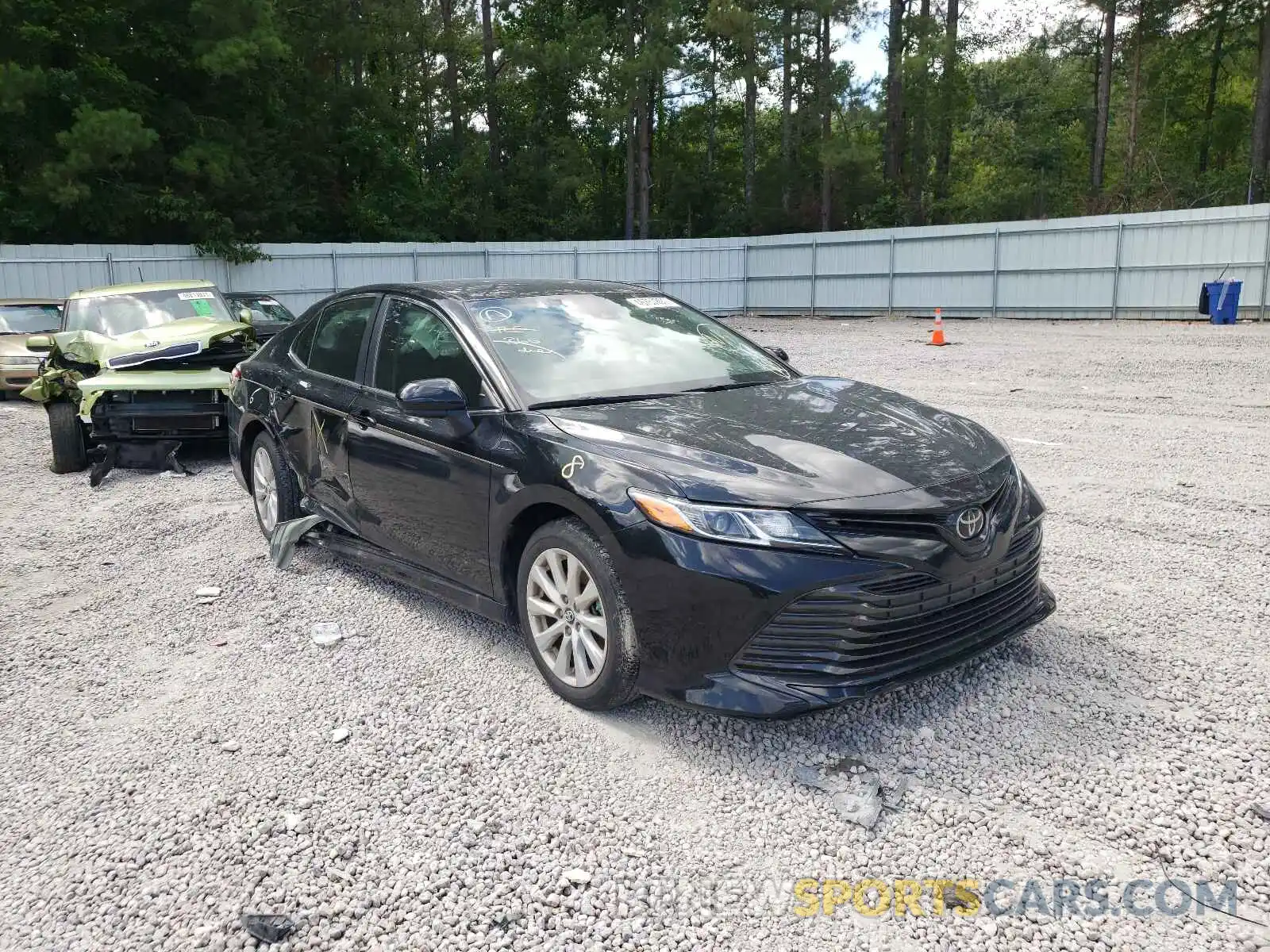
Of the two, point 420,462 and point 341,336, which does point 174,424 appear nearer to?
point 341,336

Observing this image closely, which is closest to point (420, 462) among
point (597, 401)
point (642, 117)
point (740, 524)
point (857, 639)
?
point (597, 401)

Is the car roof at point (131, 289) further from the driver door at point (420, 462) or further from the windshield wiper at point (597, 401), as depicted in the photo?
the windshield wiper at point (597, 401)

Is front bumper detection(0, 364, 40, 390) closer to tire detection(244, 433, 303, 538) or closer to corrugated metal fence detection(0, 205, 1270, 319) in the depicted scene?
corrugated metal fence detection(0, 205, 1270, 319)

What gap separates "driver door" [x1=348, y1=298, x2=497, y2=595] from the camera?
13.3 feet

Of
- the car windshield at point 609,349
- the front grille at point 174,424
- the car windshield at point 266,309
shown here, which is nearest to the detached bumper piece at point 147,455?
the front grille at point 174,424

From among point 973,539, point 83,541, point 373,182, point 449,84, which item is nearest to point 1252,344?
point 973,539

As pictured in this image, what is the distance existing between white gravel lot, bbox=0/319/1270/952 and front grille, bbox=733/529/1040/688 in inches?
13.8

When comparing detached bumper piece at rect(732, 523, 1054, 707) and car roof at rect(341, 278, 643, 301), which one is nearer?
detached bumper piece at rect(732, 523, 1054, 707)

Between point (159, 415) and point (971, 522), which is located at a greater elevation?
point (971, 522)

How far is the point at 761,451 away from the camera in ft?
11.4

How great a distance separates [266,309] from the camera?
14.9 meters

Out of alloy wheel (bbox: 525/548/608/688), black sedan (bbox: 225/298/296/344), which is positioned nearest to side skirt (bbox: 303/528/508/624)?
alloy wheel (bbox: 525/548/608/688)

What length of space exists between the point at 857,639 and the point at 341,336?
336cm

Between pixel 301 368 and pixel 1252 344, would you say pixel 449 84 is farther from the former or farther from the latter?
pixel 301 368
